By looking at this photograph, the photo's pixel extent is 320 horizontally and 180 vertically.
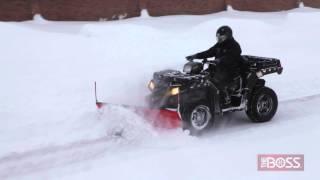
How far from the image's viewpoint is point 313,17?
75.8 feet

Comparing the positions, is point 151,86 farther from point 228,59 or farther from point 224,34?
point 224,34

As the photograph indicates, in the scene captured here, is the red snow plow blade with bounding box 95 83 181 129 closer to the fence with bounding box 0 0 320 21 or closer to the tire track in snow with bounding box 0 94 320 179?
the tire track in snow with bounding box 0 94 320 179

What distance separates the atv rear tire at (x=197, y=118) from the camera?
804 cm

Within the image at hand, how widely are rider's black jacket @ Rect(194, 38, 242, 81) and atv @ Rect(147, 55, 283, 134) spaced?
0.13 metres

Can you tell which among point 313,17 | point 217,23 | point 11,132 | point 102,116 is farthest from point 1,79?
point 313,17

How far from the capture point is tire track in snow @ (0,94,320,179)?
698 centimetres

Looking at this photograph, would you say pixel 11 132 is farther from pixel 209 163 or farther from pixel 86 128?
pixel 209 163

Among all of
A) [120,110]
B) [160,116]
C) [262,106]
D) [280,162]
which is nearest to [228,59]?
[262,106]

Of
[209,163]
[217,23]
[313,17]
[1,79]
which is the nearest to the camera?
[209,163]

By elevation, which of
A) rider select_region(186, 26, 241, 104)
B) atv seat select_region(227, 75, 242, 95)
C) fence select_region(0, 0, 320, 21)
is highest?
fence select_region(0, 0, 320, 21)

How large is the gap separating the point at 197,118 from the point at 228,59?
1160 millimetres

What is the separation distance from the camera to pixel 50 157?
24.2ft

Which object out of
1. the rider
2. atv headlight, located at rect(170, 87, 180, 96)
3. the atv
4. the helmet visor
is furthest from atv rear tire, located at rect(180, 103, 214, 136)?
the helmet visor

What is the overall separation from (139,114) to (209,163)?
5.11 ft
